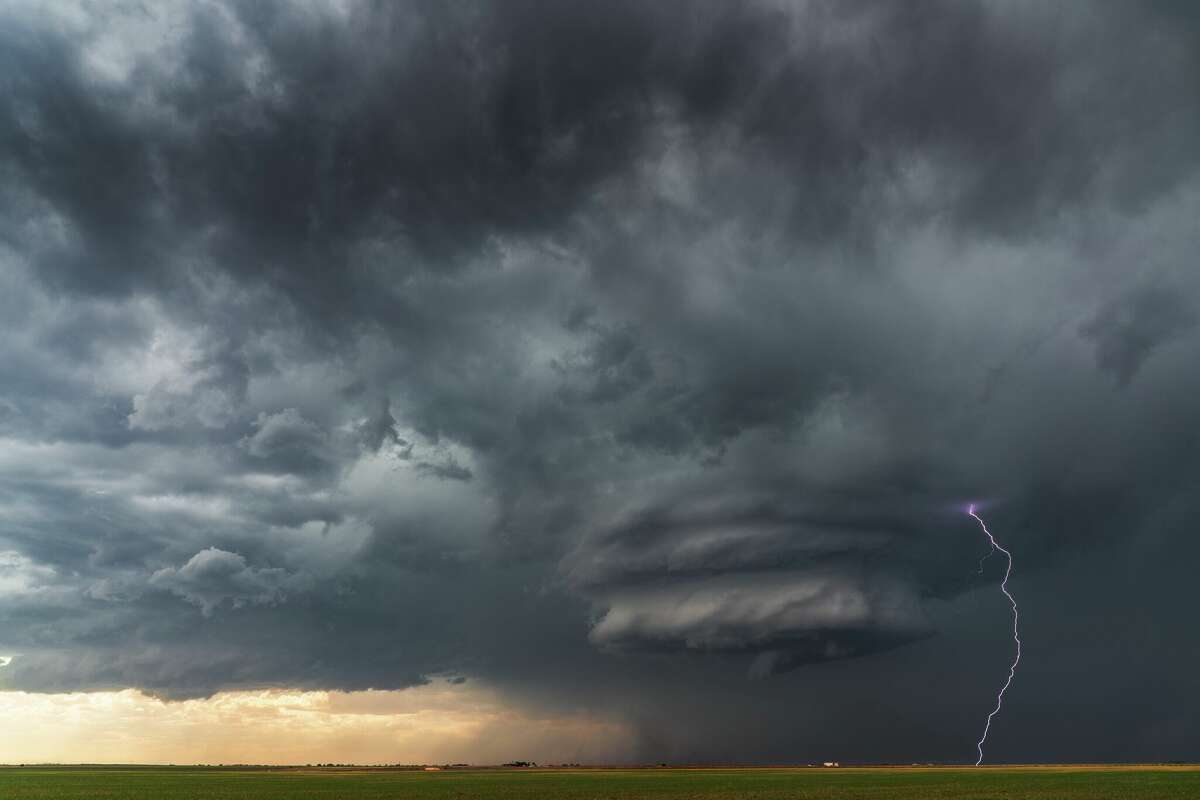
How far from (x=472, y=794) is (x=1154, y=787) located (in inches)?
3478

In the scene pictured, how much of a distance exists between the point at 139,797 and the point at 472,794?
44.2 metres

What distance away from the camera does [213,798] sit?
10106 cm

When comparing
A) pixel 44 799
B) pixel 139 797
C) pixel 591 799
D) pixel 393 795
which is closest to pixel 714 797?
pixel 591 799

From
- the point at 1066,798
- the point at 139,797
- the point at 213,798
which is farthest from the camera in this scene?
the point at 139,797

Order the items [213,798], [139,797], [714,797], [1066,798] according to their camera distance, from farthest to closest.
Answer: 1. [139,797]
2. [213,798]
3. [714,797]
4. [1066,798]

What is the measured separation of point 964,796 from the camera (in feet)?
292

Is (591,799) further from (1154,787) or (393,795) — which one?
(1154,787)

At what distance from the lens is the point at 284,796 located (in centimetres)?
11362

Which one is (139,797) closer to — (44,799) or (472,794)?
(44,799)

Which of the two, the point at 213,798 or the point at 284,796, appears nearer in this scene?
the point at 213,798

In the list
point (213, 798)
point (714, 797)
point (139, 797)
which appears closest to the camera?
point (714, 797)

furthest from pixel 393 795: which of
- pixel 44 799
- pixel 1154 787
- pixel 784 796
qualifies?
pixel 1154 787

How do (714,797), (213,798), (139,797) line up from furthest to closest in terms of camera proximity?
1. (139,797)
2. (213,798)
3. (714,797)

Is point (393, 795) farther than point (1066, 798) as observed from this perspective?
Yes
